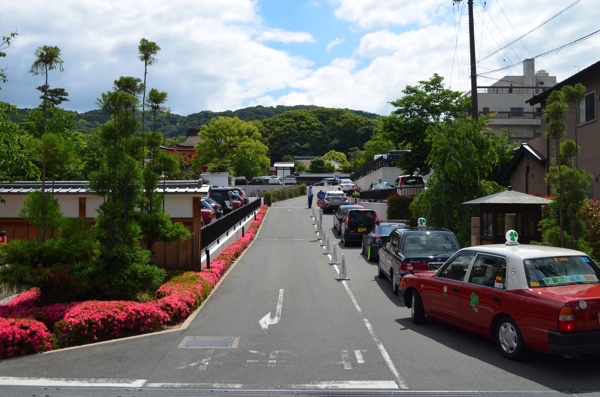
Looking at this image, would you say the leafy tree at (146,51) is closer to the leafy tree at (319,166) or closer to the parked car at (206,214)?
the parked car at (206,214)

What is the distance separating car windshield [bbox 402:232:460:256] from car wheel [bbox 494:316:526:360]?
5.37 metres

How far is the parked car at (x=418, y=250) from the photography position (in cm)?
1330

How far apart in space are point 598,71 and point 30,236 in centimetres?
2013

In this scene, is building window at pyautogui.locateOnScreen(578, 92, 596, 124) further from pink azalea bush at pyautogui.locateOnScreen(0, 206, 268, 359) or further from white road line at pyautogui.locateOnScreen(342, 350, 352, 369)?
pink azalea bush at pyautogui.locateOnScreen(0, 206, 268, 359)

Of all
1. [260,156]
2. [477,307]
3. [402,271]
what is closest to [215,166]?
[260,156]

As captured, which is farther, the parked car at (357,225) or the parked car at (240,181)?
the parked car at (240,181)

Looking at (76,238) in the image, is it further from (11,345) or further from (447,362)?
(447,362)

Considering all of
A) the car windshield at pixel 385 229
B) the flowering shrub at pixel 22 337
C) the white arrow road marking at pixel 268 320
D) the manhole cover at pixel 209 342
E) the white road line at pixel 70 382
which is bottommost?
the white arrow road marking at pixel 268 320

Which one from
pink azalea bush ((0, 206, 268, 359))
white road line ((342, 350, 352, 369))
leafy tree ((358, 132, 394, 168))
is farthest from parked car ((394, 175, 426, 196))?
leafy tree ((358, 132, 394, 168))

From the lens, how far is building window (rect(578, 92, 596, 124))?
20.2 metres

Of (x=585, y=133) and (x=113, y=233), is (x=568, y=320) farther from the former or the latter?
(x=585, y=133)

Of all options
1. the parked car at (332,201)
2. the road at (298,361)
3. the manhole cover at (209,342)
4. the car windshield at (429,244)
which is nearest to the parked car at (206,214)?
the road at (298,361)

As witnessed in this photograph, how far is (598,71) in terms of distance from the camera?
1962 centimetres

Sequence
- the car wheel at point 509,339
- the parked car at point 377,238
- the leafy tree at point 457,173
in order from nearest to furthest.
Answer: the car wheel at point 509,339 → the parked car at point 377,238 → the leafy tree at point 457,173
